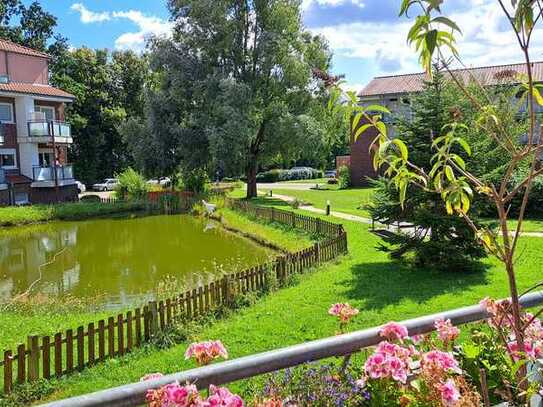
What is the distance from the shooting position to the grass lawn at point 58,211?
82.9 ft

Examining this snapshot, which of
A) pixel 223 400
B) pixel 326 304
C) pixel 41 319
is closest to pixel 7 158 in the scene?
pixel 41 319

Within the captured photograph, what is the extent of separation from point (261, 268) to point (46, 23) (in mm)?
47824

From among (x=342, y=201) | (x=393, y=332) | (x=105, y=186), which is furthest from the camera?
(x=105, y=186)

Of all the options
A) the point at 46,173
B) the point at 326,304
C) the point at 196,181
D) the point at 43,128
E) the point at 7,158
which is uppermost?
the point at 43,128

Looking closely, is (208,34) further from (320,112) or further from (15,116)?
(15,116)

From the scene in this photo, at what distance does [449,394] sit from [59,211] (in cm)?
2741

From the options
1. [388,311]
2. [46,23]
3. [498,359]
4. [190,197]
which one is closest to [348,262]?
[388,311]

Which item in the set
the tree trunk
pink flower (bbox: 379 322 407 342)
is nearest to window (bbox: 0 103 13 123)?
the tree trunk

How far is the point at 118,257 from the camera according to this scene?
1761 centimetres

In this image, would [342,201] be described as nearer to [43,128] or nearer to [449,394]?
[43,128]

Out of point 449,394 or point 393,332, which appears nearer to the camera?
point 449,394

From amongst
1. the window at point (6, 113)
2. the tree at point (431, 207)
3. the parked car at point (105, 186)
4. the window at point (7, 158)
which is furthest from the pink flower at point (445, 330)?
the parked car at point (105, 186)

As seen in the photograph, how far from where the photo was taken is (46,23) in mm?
49781

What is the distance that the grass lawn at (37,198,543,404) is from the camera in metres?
7.47
